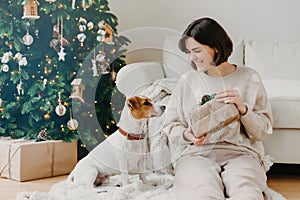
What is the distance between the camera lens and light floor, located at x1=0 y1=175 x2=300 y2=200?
264 cm

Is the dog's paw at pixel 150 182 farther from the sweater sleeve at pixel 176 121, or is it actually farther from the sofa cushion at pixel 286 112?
the sofa cushion at pixel 286 112

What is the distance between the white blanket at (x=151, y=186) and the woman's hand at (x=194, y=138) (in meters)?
0.27

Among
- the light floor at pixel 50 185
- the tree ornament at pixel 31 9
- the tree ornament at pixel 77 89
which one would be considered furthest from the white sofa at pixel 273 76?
the tree ornament at pixel 31 9

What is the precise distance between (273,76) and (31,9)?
62.2 inches

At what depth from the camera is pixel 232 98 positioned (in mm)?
2186

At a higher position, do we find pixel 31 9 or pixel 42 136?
pixel 31 9

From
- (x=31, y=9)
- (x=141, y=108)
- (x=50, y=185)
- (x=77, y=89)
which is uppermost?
(x=31, y=9)

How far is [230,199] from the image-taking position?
1.97 m

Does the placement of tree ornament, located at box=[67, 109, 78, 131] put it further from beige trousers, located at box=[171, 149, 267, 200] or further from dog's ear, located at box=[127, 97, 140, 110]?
beige trousers, located at box=[171, 149, 267, 200]

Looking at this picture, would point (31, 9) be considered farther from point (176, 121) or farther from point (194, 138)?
point (194, 138)

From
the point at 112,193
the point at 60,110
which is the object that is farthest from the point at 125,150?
the point at 60,110

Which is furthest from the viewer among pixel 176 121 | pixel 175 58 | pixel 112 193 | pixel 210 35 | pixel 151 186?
pixel 175 58

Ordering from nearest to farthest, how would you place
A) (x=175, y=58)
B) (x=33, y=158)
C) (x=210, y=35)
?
(x=210, y=35), (x=33, y=158), (x=175, y=58)

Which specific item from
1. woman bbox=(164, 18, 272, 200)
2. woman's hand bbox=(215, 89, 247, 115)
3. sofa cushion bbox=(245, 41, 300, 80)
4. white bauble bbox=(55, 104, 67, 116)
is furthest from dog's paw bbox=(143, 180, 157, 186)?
sofa cushion bbox=(245, 41, 300, 80)
